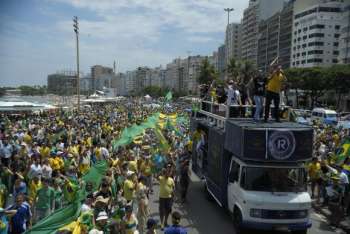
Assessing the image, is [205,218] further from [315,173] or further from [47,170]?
[47,170]

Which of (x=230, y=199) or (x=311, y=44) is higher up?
(x=311, y=44)

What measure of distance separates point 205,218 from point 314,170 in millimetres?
4533

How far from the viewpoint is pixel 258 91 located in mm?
11484

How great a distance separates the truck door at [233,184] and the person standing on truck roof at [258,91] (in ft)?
5.76

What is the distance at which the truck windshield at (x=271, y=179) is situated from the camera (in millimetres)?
9203

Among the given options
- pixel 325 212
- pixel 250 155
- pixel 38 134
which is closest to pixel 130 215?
pixel 250 155

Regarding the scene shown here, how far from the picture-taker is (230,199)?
10.2 meters

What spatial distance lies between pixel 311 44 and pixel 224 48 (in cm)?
9479

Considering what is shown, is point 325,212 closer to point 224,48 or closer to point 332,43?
point 332,43

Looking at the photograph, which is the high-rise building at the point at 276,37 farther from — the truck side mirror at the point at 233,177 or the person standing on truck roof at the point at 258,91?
the truck side mirror at the point at 233,177

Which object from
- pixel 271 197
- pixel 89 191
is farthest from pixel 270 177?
pixel 89 191

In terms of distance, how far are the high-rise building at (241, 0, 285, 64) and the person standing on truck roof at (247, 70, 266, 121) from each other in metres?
129

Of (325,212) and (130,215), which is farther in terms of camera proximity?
(325,212)

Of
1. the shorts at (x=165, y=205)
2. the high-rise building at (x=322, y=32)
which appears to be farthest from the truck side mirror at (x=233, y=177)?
the high-rise building at (x=322, y=32)
